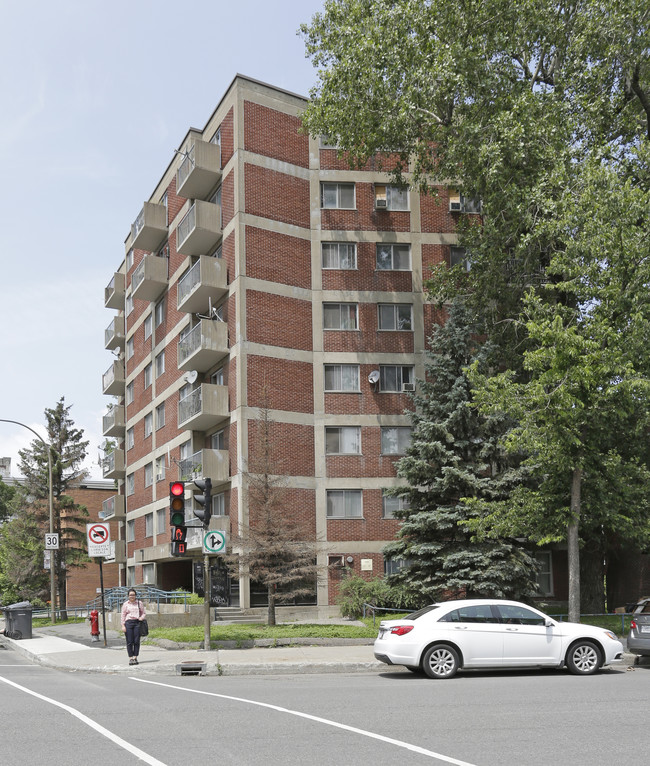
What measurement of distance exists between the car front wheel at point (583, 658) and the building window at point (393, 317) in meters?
22.8

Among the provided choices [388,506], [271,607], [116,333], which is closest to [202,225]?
[388,506]

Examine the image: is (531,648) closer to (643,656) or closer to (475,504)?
(643,656)

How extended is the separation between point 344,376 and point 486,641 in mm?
21854

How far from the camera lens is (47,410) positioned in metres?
55.1

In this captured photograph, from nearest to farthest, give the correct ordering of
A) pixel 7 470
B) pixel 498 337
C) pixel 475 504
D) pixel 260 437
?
pixel 475 504
pixel 498 337
pixel 260 437
pixel 7 470

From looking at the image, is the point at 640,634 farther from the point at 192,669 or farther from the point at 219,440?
the point at 219,440

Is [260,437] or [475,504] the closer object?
[475,504]

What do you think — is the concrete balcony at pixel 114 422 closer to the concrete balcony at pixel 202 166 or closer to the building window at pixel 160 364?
the building window at pixel 160 364

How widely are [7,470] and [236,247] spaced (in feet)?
289

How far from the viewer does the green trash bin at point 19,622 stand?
98.1 feet

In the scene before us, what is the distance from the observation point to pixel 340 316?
37.2 metres

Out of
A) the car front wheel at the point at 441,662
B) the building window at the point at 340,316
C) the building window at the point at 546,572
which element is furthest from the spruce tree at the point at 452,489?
the car front wheel at the point at 441,662

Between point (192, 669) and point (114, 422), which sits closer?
point (192, 669)

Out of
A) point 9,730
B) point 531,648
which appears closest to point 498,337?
point 531,648
